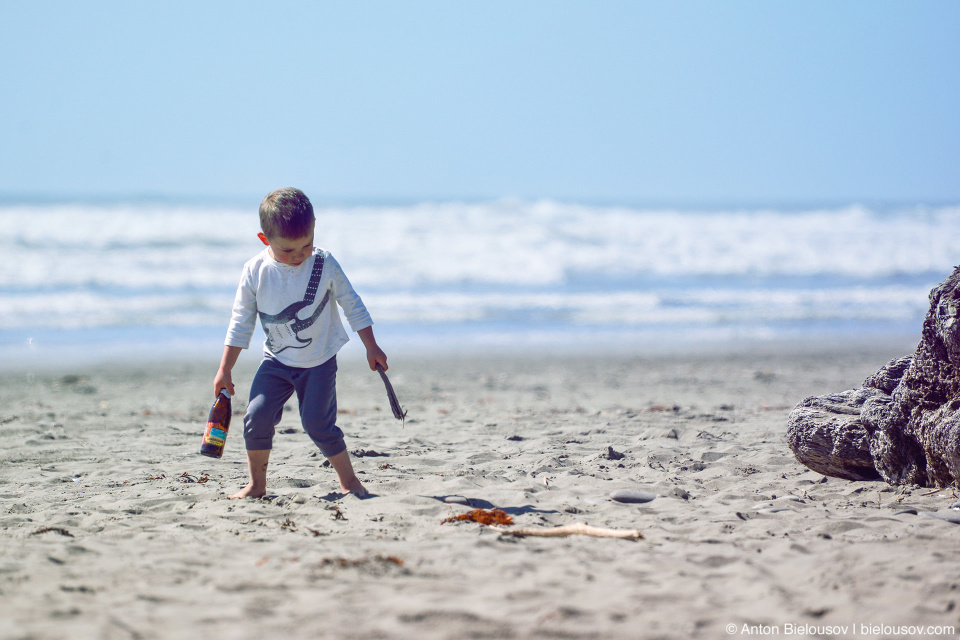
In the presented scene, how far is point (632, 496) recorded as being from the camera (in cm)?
372

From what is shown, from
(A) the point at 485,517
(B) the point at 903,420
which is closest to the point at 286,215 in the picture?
(A) the point at 485,517

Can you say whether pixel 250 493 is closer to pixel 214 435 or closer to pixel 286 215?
pixel 214 435

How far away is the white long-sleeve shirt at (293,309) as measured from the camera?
146 inches

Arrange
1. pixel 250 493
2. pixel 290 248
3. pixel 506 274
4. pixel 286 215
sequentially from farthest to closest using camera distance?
pixel 506 274, pixel 250 493, pixel 290 248, pixel 286 215

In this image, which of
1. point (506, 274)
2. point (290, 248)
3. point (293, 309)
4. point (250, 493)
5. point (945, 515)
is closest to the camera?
point (945, 515)

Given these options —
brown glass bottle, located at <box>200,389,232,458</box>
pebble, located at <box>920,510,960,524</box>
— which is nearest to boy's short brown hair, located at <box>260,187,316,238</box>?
brown glass bottle, located at <box>200,389,232,458</box>

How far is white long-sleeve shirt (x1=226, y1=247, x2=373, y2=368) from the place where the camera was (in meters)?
3.72

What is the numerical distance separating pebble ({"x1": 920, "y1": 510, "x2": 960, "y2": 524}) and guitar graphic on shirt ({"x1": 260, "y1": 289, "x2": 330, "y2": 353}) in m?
2.91

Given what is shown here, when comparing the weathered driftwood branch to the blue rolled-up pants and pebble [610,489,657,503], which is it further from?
the blue rolled-up pants

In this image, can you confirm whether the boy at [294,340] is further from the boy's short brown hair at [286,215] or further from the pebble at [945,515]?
the pebble at [945,515]

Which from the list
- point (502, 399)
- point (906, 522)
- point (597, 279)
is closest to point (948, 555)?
point (906, 522)

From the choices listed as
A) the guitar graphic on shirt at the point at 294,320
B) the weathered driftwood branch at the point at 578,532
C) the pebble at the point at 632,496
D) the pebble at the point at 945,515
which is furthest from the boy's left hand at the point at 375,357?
the pebble at the point at 945,515

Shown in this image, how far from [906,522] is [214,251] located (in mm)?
18216

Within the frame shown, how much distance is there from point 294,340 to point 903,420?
2.99m
